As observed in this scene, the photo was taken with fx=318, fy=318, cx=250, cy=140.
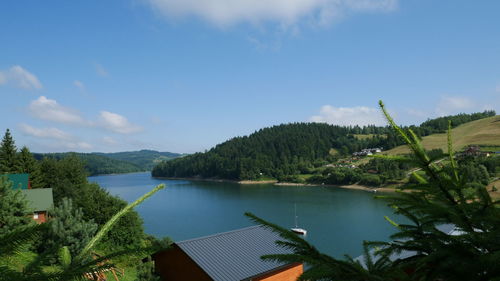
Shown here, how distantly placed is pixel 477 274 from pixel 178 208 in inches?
2816

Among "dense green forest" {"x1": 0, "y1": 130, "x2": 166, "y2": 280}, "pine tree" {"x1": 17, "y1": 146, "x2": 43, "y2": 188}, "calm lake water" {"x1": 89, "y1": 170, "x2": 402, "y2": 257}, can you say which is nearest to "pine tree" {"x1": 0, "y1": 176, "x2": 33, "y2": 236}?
"dense green forest" {"x1": 0, "y1": 130, "x2": 166, "y2": 280}

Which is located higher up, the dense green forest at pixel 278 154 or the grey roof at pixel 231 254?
the dense green forest at pixel 278 154

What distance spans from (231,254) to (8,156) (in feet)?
122

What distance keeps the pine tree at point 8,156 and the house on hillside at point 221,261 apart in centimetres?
3186

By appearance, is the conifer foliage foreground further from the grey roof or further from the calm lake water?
the calm lake water

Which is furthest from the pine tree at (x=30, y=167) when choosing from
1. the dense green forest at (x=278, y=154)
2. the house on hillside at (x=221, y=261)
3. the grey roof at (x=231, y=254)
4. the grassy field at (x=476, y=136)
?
the dense green forest at (x=278, y=154)

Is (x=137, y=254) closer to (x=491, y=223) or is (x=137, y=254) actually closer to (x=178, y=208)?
(x=491, y=223)

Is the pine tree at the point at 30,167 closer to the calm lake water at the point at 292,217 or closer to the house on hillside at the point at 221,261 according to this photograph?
the calm lake water at the point at 292,217

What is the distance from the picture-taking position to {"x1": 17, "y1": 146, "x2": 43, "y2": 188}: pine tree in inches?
1501

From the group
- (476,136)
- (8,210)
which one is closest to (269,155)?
(476,136)

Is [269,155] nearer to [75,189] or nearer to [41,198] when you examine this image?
[75,189]

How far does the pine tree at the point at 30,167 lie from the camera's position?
3813 cm

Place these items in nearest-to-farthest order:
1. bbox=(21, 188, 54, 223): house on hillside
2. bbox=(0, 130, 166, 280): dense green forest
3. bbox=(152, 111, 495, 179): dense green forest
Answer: bbox=(0, 130, 166, 280): dense green forest, bbox=(21, 188, 54, 223): house on hillside, bbox=(152, 111, 495, 179): dense green forest

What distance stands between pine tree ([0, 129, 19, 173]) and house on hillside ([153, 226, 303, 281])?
105 ft
